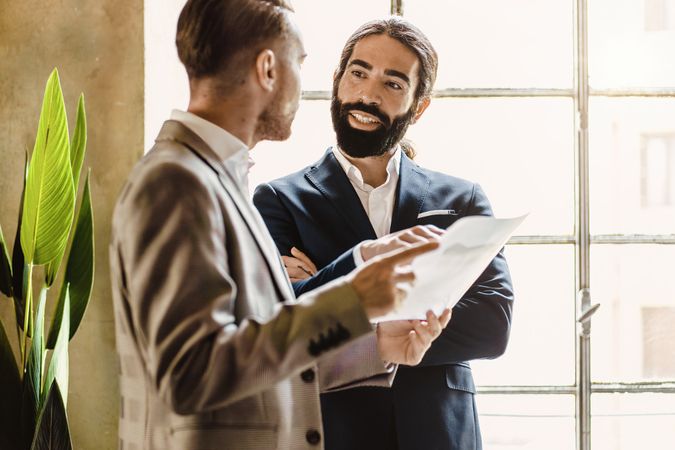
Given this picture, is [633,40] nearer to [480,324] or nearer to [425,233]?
[480,324]

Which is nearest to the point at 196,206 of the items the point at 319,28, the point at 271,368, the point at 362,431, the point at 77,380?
the point at 271,368

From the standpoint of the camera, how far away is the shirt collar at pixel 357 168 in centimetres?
208

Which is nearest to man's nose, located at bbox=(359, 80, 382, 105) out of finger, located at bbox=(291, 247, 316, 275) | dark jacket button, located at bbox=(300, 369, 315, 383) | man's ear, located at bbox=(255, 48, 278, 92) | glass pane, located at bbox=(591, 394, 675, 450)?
finger, located at bbox=(291, 247, 316, 275)

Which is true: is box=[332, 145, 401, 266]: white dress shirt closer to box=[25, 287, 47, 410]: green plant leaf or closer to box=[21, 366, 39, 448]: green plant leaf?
box=[25, 287, 47, 410]: green plant leaf

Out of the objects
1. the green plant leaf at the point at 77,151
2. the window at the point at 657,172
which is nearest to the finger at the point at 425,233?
the green plant leaf at the point at 77,151

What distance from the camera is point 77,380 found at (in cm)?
245

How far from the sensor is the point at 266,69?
3.88 feet

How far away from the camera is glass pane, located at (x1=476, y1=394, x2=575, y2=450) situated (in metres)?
2.84

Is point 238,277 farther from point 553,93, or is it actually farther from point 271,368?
point 553,93

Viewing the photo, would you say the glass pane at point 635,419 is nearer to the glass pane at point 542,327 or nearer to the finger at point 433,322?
the glass pane at point 542,327

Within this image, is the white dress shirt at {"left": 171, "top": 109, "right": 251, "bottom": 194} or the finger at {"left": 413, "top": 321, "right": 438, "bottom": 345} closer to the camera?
the white dress shirt at {"left": 171, "top": 109, "right": 251, "bottom": 194}

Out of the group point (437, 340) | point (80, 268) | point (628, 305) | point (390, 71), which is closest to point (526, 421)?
point (628, 305)

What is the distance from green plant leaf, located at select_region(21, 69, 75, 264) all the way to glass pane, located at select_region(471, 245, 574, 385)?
1.44m

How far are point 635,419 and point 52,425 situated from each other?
186 centimetres
